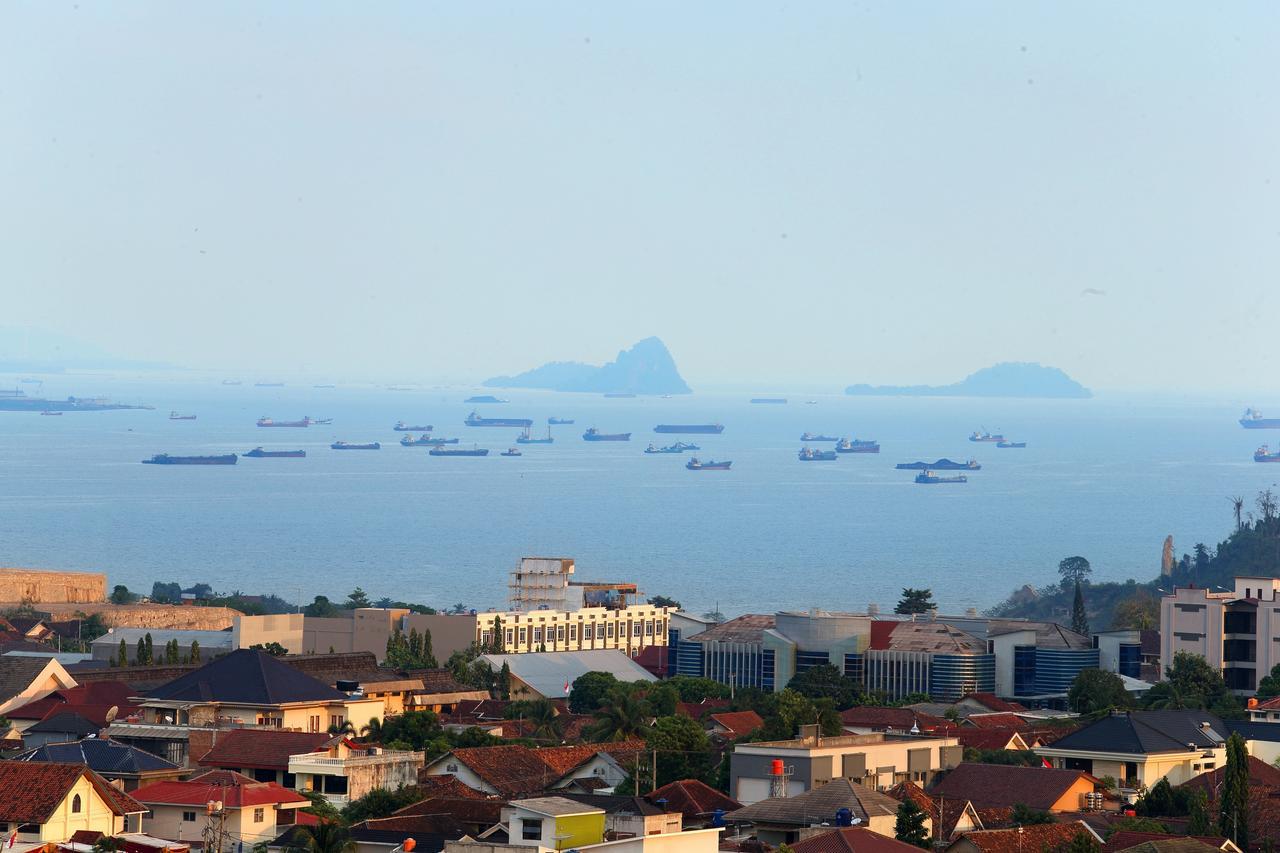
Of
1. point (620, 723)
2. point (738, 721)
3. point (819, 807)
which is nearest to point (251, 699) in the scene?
point (620, 723)

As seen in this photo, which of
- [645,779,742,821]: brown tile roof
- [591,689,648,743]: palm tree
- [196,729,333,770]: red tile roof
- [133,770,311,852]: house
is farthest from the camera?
[591,689,648,743]: palm tree

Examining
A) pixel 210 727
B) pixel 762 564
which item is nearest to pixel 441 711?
pixel 210 727

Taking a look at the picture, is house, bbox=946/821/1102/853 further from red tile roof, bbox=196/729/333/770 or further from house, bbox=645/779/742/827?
red tile roof, bbox=196/729/333/770

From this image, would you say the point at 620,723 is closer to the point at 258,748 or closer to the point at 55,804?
the point at 258,748

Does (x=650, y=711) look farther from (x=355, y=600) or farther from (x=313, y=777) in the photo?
(x=355, y=600)

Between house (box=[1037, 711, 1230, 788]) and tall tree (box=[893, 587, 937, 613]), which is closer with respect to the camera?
house (box=[1037, 711, 1230, 788])

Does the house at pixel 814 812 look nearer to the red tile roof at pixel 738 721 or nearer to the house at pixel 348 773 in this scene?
the house at pixel 348 773

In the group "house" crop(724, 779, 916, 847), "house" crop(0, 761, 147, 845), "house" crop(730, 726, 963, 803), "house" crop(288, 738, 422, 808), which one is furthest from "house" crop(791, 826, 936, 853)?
"house" crop(288, 738, 422, 808)
